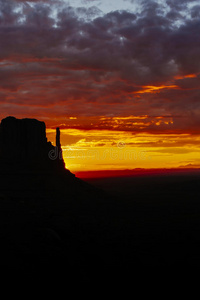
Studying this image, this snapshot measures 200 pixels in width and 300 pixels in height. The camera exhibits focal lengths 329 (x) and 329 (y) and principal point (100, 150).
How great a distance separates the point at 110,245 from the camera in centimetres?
7012

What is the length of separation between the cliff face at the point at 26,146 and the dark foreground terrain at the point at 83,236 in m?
10.4

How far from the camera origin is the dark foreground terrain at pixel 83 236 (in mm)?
54000

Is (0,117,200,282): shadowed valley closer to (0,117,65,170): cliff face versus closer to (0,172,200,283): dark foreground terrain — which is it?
(0,117,65,170): cliff face

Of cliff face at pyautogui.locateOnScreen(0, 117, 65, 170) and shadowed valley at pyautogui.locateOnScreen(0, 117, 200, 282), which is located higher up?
cliff face at pyautogui.locateOnScreen(0, 117, 65, 170)

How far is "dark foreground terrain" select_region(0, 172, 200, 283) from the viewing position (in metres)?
54.0

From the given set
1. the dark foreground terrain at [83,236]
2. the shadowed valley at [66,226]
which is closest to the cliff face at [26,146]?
the shadowed valley at [66,226]

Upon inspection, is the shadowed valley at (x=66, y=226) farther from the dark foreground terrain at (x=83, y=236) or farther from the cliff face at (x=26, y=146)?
the dark foreground terrain at (x=83, y=236)

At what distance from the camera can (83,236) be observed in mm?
77438

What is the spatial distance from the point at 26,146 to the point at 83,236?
3100 inches

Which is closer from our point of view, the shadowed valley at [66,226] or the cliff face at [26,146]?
the shadowed valley at [66,226]

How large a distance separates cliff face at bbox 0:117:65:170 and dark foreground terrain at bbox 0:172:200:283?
10441 mm

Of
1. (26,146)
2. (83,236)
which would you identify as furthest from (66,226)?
(26,146)

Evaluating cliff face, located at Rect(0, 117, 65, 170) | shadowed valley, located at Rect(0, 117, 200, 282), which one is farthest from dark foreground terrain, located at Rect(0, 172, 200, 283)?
cliff face, located at Rect(0, 117, 65, 170)

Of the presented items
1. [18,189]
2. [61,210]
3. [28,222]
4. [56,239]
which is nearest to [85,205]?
[61,210]
